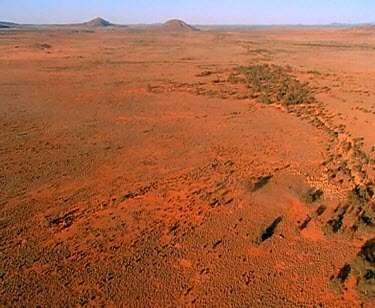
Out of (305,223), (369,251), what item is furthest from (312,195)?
(369,251)

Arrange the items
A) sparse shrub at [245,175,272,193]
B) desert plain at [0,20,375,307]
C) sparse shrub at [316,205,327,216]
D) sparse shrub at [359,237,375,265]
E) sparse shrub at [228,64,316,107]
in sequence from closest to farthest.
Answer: desert plain at [0,20,375,307]
sparse shrub at [359,237,375,265]
sparse shrub at [316,205,327,216]
sparse shrub at [245,175,272,193]
sparse shrub at [228,64,316,107]

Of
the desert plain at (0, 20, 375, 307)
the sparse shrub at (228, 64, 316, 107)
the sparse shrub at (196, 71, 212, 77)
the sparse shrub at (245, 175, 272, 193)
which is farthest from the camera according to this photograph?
the sparse shrub at (196, 71, 212, 77)

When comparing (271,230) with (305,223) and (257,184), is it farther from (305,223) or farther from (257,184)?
(257,184)

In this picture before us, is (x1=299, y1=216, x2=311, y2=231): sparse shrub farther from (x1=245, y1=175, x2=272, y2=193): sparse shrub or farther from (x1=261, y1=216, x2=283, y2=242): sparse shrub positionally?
(x1=245, y1=175, x2=272, y2=193): sparse shrub

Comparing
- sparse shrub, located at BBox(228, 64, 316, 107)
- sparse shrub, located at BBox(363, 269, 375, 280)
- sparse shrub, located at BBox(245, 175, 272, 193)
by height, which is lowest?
sparse shrub, located at BBox(228, 64, 316, 107)

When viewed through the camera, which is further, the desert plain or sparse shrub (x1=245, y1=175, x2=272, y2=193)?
sparse shrub (x1=245, y1=175, x2=272, y2=193)

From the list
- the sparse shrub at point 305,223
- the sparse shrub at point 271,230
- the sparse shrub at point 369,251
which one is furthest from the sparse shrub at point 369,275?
the sparse shrub at point 271,230

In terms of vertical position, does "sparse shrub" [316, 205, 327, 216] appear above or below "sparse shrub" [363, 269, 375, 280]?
below

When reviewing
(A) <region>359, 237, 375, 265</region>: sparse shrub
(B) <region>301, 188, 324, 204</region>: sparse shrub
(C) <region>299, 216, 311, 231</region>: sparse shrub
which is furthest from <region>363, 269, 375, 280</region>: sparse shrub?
(B) <region>301, 188, 324, 204</region>: sparse shrub
